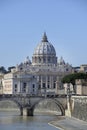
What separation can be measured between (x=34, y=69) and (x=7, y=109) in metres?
57.1

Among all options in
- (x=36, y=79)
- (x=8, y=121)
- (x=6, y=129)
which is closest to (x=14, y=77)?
(x=36, y=79)

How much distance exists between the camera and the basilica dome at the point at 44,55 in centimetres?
18375

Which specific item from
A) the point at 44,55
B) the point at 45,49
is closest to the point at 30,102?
the point at 44,55

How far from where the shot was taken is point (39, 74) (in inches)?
6663

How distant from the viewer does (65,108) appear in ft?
289

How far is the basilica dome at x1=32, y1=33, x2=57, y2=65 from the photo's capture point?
7234 inches

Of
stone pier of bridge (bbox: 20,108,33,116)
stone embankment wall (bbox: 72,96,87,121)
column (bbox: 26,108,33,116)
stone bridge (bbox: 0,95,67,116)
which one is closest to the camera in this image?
stone embankment wall (bbox: 72,96,87,121)

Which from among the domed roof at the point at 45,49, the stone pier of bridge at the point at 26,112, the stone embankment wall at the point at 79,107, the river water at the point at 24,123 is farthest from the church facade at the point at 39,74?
the river water at the point at 24,123

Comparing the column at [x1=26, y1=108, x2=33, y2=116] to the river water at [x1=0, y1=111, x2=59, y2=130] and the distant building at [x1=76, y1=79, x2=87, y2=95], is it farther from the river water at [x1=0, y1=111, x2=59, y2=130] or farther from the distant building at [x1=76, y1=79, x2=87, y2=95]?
the distant building at [x1=76, y1=79, x2=87, y2=95]

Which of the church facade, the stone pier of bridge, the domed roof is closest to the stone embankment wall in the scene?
the stone pier of bridge

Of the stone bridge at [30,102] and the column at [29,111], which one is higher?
the stone bridge at [30,102]

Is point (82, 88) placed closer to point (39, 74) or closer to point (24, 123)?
point (24, 123)

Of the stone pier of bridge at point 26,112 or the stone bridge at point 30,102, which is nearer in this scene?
the stone pier of bridge at point 26,112

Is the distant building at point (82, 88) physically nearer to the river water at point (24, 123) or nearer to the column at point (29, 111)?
the column at point (29, 111)
